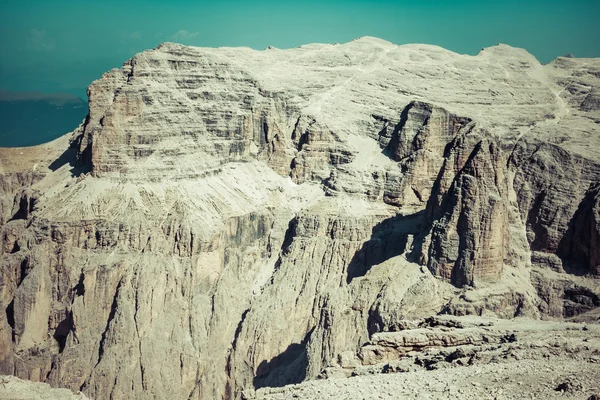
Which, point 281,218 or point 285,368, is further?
point 281,218

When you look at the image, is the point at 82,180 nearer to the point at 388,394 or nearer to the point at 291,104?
the point at 291,104

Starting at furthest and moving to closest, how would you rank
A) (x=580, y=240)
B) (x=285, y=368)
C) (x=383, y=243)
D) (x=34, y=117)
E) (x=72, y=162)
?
1. (x=34, y=117)
2. (x=72, y=162)
3. (x=383, y=243)
4. (x=285, y=368)
5. (x=580, y=240)

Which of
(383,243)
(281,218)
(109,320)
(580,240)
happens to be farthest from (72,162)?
(580,240)

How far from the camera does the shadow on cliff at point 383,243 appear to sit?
238 feet

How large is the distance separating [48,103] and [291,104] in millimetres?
128540

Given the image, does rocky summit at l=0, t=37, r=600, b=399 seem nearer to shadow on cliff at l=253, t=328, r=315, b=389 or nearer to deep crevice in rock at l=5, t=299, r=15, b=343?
shadow on cliff at l=253, t=328, r=315, b=389

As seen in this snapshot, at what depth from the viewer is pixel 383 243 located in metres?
73.6

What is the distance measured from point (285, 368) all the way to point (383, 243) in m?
17.3

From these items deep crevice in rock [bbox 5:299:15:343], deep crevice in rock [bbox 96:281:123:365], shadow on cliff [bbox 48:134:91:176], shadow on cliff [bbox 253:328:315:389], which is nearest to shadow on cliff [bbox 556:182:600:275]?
shadow on cliff [bbox 253:328:315:389]

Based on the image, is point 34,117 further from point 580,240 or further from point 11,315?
point 580,240

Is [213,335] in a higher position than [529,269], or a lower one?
lower

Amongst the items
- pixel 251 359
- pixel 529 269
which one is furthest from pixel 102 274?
pixel 529 269

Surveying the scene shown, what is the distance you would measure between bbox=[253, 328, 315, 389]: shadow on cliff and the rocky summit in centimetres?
31

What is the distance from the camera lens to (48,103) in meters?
197
